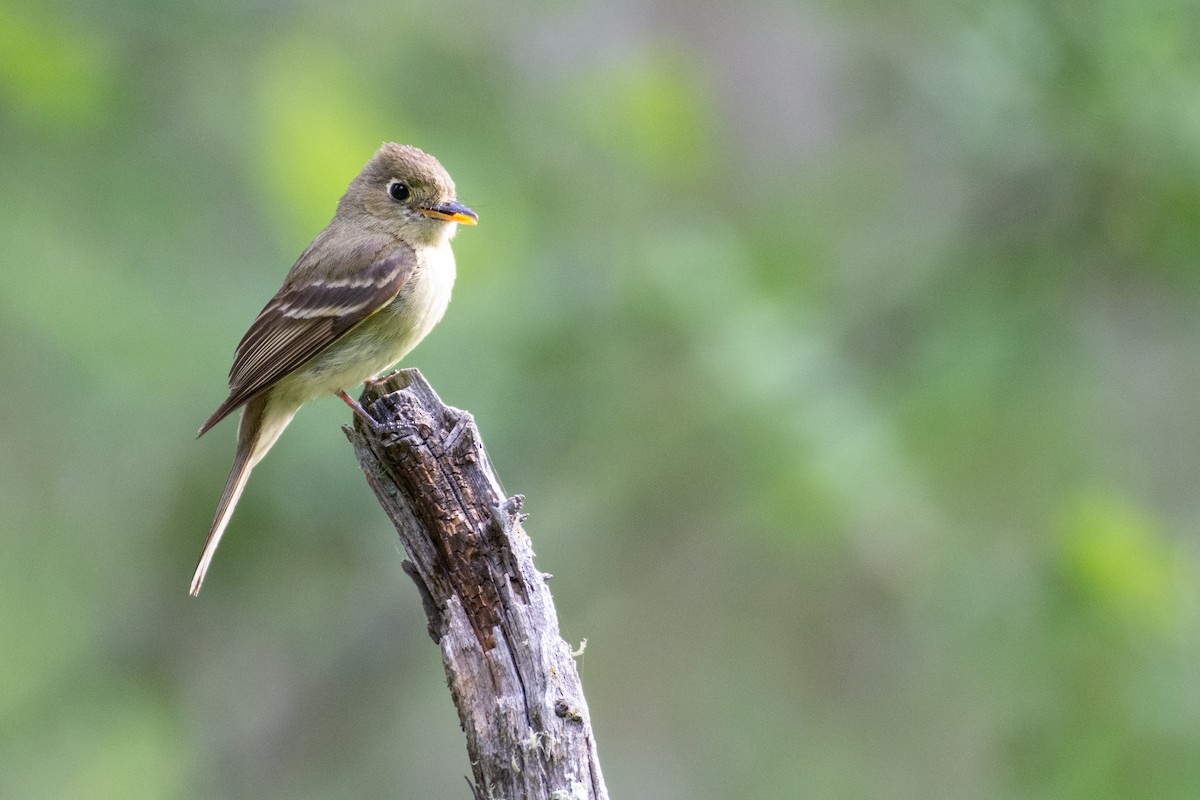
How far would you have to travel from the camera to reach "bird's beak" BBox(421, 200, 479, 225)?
5.45 m

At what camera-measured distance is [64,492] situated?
8.08 metres

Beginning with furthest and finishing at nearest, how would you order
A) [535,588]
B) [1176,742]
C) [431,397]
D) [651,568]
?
[651,568]
[1176,742]
[431,397]
[535,588]

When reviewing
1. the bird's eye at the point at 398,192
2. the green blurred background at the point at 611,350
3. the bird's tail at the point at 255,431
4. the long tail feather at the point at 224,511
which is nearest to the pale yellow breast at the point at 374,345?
the bird's tail at the point at 255,431

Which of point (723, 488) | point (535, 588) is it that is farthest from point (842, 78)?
point (535, 588)

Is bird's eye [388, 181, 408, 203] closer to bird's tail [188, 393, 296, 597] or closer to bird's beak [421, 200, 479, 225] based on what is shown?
bird's beak [421, 200, 479, 225]

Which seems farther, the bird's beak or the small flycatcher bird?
the bird's beak

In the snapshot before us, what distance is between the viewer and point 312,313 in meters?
5.34

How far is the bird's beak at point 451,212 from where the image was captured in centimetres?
545

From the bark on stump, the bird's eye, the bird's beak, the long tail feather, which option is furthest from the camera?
the bird's eye

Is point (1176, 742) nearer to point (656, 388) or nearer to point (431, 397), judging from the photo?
point (656, 388)

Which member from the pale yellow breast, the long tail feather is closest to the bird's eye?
the pale yellow breast

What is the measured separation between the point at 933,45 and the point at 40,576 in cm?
551

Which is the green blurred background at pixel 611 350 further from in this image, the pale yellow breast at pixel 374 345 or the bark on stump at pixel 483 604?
the bark on stump at pixel 483 604

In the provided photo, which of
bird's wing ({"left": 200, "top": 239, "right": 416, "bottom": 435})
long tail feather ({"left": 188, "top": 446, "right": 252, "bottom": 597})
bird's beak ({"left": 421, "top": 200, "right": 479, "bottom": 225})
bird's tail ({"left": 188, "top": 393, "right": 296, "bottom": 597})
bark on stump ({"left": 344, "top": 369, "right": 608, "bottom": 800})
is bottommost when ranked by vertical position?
bark on stump ({"left": 344, "top": 369, "right": 608, "bottom": 800})
